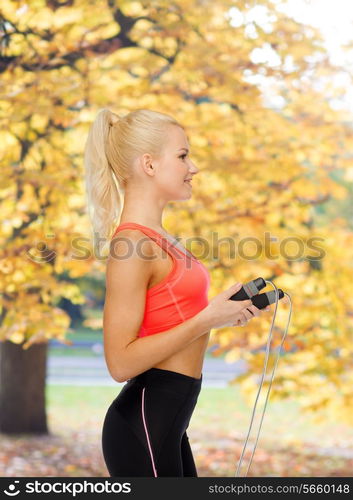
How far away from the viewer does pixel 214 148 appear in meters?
3.73

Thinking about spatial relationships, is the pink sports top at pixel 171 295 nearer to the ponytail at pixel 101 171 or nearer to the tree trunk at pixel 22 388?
the ponytail at pixel 101 171

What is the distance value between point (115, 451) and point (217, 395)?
751 cm

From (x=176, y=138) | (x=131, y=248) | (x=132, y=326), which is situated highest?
(x=176, y=138)

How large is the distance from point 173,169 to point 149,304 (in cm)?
29

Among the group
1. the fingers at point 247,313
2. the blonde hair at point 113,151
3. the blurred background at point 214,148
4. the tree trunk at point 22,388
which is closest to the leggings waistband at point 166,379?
the fingers at point 247,313

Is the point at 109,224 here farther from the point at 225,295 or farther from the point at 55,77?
the point at 55,77

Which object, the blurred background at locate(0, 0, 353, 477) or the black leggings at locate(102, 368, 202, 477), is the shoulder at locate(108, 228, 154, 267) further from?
the blurred background at locate(0, 0, 353, 477)

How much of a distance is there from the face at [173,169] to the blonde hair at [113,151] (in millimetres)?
15

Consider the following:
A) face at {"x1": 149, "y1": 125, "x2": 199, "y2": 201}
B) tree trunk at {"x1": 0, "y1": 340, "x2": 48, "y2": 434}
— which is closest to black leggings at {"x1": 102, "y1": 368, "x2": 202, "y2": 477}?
face at {"x1": 149, "y1": 125, "x2": 199, "y2": 201}

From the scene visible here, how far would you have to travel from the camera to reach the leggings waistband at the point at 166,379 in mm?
1317

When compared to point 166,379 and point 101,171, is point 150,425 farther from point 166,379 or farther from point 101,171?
point 101,171

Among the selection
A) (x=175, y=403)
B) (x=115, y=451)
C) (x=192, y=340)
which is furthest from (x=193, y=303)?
(x=115, y=451)

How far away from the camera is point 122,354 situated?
127 centimetres

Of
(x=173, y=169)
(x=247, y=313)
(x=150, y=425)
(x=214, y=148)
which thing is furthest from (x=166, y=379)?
(x=214, y=148)
